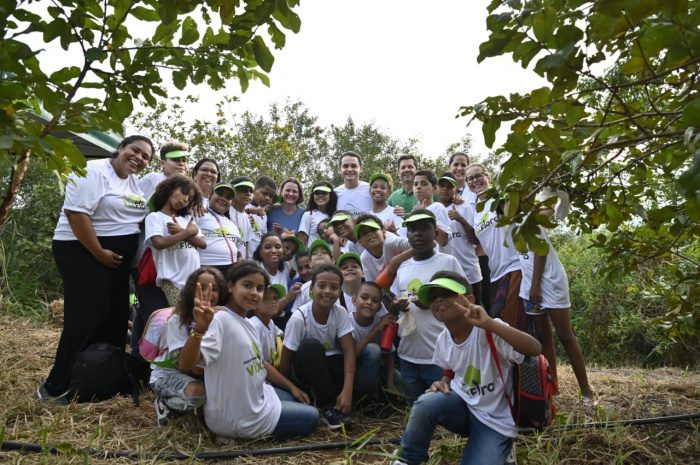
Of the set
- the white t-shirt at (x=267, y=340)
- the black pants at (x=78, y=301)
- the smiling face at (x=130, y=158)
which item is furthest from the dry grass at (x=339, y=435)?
the smiling face at (x=130, y=158)

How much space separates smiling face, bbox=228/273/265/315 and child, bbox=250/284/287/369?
393mm

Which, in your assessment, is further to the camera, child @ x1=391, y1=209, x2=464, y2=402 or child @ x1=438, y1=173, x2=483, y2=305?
child @ x1=438, y1=173, x2=483, y2=305

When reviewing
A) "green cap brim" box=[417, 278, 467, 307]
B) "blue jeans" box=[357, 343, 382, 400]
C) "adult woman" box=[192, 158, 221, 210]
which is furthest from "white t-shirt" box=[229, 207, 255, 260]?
"green cap brim" box=[417, 278, 467, 307]

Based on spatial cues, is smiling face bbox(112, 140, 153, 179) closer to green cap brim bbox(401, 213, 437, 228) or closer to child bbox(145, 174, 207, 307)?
child bbox(145, 174, 207, 307)

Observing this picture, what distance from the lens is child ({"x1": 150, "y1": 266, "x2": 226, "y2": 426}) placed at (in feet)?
11.6

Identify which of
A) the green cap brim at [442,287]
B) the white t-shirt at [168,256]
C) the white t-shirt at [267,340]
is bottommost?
the white t-shirt at [267,340]

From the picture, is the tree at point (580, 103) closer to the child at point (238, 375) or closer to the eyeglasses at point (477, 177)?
the child at point (238, 375)

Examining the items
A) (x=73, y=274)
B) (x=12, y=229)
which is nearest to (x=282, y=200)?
(x=73, y=274)

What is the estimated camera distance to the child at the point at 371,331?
4.24 meters

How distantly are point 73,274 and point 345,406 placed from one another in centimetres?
198

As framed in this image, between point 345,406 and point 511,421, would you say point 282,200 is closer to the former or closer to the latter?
point 345,406

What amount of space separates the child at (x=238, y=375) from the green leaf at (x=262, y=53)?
182 centimetres

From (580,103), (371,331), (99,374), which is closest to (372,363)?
(371,331)

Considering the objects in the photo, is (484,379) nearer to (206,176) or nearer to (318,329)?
(318,329)
